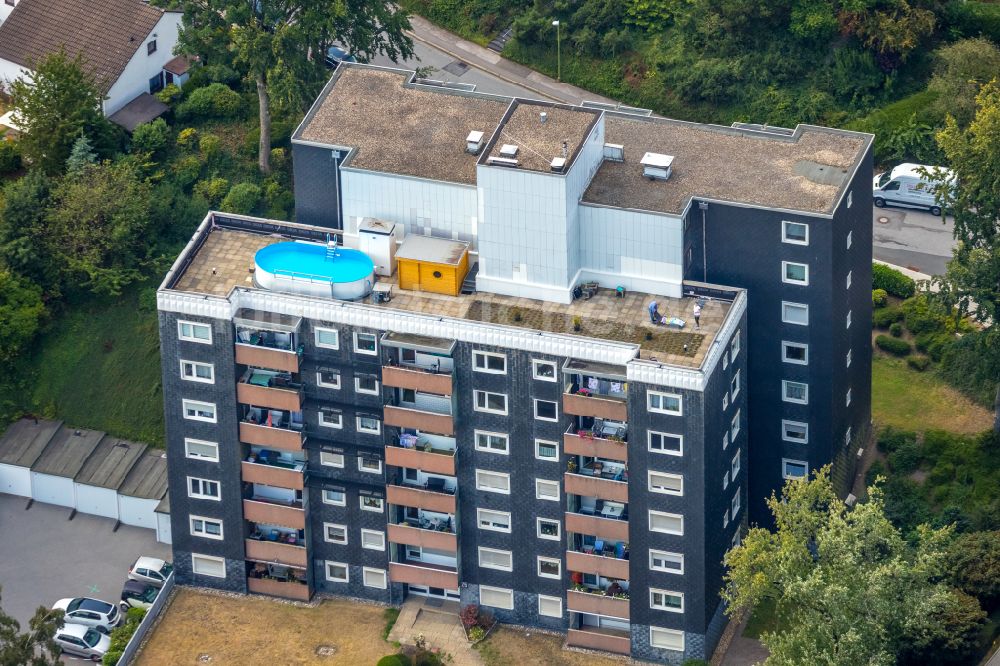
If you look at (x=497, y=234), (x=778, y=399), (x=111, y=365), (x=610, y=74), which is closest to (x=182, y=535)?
(x=111, y=365)

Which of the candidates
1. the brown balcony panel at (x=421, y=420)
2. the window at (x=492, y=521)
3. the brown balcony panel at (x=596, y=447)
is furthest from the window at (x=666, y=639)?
the brown balcony panel at (x=421, y=420)

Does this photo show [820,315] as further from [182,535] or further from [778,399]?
[182,535]

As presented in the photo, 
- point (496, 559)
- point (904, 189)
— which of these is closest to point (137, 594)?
point (496, 559)

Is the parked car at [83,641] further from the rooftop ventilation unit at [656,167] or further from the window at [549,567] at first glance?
the rooftop ventilation unit at [656,167]

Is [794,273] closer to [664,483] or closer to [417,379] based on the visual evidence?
[664,483]

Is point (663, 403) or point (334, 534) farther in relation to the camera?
point (334, 534)

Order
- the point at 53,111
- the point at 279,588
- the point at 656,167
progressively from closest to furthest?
1. the point at 656,167
2. the point at 279,588
3. the point at 53,111
